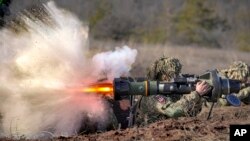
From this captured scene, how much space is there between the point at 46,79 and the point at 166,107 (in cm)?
202

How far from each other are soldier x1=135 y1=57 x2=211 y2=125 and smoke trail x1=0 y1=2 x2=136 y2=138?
0.60 m

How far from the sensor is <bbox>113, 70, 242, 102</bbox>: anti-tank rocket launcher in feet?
31.2

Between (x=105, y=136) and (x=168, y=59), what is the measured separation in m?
2.06

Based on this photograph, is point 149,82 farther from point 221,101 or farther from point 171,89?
point 221,101

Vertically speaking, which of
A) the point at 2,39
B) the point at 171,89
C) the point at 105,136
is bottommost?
the point at 105,136

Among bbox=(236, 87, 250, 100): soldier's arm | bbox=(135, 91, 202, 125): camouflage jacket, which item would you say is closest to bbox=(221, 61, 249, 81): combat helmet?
bbox=(236, 87, 250, 100): soldier's arm

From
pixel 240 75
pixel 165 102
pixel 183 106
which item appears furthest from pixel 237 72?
pixel 183 106

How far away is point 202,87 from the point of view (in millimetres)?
9625

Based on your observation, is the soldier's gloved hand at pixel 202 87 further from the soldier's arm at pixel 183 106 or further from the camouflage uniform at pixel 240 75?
the camouflage uniform at pixel 240 75

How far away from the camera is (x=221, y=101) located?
47.4 ft

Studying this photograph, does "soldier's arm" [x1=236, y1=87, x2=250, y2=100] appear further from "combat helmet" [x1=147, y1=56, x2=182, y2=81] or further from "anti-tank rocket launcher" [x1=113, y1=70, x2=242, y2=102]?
"anti-tank rocket launcher" [x1=113, y1=70, x2=242, y2=102]

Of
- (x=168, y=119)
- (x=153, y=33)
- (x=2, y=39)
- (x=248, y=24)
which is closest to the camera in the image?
(x=168, y=119)

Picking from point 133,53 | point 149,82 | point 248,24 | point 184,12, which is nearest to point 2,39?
point 133,53

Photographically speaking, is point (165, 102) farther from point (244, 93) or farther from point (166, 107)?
point (244, 93)
